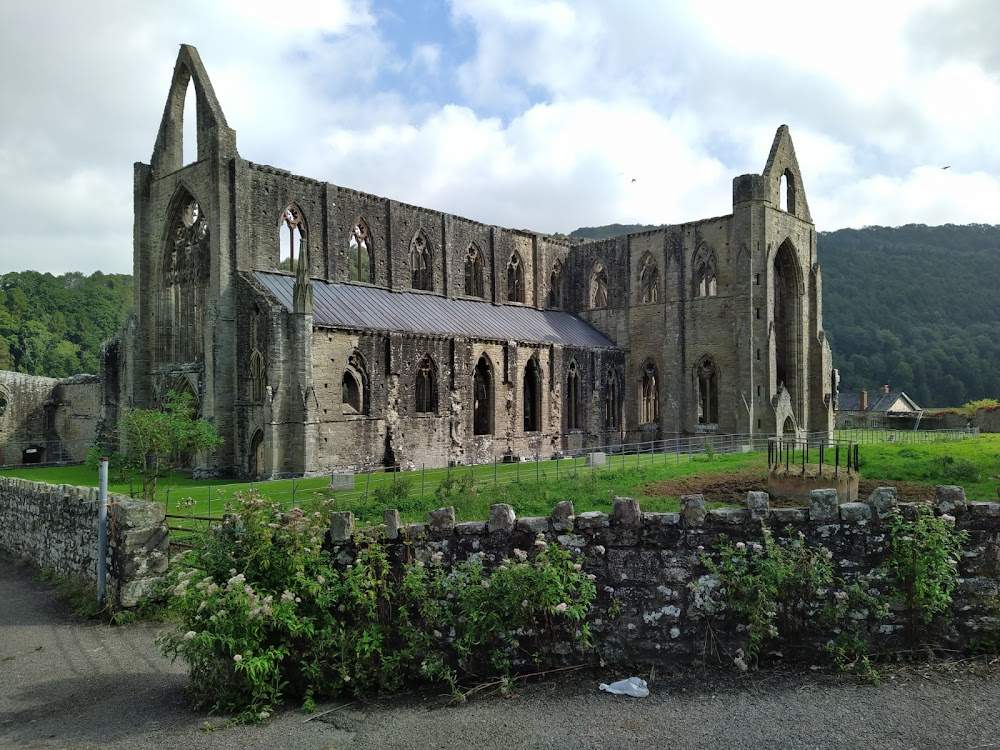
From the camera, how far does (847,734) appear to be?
237 inches

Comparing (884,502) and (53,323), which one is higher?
(53,323)

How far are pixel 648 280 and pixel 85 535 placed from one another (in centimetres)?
3399

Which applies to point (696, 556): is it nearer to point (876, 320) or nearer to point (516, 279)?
point (516, 279)

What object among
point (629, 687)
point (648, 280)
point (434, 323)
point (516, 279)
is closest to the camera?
point (629, 687)

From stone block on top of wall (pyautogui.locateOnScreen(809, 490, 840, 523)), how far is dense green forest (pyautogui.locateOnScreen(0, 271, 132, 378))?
6305 cm

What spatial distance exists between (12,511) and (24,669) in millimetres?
7831

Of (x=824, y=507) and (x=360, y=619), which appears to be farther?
(x=360, y=619)

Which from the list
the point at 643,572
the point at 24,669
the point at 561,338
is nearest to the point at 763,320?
the point at 561,338

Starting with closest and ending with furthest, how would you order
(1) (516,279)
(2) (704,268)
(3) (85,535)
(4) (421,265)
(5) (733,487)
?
1. (3) (85,535)
2. (5) (733,487)
3. (4) (421,265)
4. (2) (704,268)
5. (1) (516,279)

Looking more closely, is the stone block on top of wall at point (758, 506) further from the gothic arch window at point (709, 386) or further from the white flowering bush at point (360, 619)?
the gothic arch window at point (709, 386)

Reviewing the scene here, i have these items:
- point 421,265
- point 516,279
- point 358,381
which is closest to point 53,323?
point 421,265

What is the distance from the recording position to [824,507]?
289 inches

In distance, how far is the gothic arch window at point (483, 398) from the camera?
113ft

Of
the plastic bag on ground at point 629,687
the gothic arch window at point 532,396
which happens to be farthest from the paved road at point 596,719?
the gothic arch window at point 532,396
